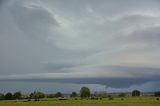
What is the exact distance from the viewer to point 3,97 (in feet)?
652

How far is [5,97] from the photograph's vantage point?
200 meters

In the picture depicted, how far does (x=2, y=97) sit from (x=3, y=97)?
0.60 m

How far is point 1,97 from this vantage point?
19838 centimetres

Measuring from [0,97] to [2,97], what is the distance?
135cm

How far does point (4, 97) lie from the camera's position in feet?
653

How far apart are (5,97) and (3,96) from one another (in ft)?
4.10

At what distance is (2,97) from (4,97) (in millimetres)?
1096

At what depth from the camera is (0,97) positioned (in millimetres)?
197750

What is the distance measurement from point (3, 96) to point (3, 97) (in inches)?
35.4

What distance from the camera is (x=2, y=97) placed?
652ft

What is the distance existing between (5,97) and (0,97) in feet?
10.00

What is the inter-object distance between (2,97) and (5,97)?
1.74m

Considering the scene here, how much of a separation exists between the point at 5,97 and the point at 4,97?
0.76 meters
